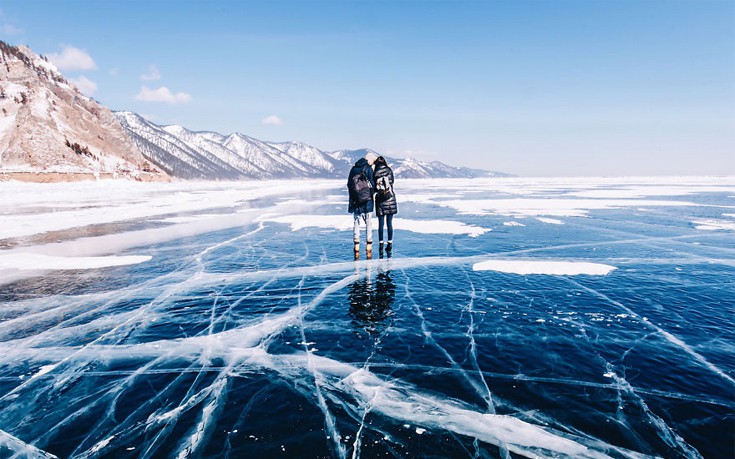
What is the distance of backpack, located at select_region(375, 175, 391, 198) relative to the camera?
1135 cm

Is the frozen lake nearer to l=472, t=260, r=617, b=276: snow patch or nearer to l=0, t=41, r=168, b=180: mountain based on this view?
l=472, t=260, r=617, b=276: snow patch

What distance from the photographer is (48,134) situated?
3179 inches

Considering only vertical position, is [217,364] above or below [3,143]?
below

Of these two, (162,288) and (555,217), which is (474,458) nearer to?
(162,288)

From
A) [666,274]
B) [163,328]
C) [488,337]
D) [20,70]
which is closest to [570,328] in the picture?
[488,337]

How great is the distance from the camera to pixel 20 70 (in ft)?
311

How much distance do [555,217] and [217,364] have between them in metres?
23.2

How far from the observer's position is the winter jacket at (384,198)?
11438 mm

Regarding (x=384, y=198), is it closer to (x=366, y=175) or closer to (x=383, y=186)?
(x=383, y=186)

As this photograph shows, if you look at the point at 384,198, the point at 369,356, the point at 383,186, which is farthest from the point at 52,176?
the point at 369,356

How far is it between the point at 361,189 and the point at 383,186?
27.7 inches

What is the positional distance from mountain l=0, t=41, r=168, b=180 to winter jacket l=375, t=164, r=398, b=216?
81440mm

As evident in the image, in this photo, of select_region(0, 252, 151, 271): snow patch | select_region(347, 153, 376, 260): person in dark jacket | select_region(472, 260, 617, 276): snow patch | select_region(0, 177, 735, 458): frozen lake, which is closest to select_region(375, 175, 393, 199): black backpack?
select_region(347, 153, 376, 260): person in dark jacket

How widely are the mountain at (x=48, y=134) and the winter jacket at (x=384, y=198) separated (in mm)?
81440
